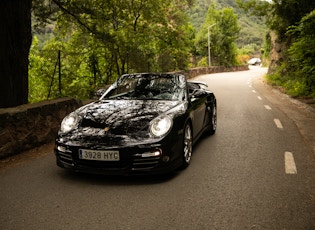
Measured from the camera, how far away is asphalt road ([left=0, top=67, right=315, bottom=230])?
3.36 metres

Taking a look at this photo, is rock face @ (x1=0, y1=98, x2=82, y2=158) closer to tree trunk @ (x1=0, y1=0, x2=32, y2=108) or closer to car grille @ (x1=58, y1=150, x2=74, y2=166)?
tree trunk @ (x1=0, y1=0, x2=32, y2=108)

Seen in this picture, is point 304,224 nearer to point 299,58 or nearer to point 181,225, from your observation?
point 181,225

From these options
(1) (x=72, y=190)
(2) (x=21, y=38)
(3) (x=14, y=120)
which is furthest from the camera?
(2) (x=21, y=38)

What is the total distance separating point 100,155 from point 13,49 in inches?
160

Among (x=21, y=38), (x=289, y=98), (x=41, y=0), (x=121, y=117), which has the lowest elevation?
(x=289, y=98)

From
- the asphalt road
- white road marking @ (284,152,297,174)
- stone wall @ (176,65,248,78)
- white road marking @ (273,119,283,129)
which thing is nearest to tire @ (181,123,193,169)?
the asphalt road

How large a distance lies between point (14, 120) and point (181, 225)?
151 inches

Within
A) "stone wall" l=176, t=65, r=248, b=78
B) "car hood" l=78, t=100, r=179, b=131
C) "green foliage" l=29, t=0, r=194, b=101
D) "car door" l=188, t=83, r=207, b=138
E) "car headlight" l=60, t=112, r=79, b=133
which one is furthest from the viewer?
"stone wall" l=176, t=65, r=248, b=78

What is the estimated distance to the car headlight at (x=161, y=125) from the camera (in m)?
4.41

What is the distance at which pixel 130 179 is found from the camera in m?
4.52

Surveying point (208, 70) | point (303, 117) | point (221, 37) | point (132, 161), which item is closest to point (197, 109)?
point (132, 161)

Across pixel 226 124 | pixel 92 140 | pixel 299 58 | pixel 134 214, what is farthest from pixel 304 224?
pixel 299 58

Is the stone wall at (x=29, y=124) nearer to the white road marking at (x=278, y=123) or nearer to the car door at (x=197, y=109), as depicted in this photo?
the car door at (x=197, y=109)

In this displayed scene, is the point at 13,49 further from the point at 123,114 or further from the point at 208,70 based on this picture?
the point at 208,70
